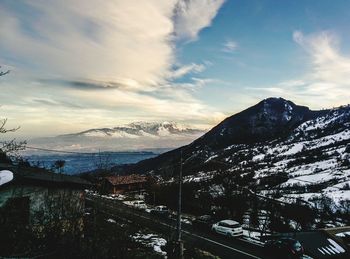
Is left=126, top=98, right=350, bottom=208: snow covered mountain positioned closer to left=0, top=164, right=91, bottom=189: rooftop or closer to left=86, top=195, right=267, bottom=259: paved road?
left=86, top=195, right=267, bottom=259: paved road

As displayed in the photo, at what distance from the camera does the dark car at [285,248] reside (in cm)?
2383

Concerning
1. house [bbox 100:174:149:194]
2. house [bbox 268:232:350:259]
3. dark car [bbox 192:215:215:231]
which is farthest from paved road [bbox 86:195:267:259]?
house [bbox 100:174:149:194]

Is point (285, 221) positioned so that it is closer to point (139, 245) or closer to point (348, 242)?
point (348, 242)

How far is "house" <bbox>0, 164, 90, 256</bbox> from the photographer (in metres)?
11.9

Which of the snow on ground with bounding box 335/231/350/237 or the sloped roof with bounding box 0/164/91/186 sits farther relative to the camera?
the snow on ground with bounding box 335/231/350/237

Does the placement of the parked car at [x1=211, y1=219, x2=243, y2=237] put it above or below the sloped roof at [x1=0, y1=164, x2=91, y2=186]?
below

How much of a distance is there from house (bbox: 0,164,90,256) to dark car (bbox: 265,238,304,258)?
549 inches

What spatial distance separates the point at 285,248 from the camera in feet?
80.1

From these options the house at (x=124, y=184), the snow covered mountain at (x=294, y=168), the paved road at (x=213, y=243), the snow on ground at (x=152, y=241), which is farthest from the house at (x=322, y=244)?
the house at (x=124, y=184)

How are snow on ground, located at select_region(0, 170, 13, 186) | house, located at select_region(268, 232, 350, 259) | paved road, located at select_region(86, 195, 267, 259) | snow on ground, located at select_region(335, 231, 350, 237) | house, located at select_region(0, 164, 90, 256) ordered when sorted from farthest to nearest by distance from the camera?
1. paved road, located at select_region(86, 195, 267, 259)
2. snow on ground, located at select_region(335, 231, 350, 237)
3. house, located at select_region(268, 232, 350, 259)
4. house, located at select_region(0, 164, 90, 256)
5. snow on ground, located at select_region(0, 170, 13, 186)

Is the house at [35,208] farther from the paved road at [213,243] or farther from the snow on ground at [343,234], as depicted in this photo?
the snow on ground at [343,234]

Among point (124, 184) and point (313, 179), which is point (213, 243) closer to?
point (124, 184)

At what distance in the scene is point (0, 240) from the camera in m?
11.4

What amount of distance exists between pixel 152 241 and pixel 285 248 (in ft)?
35.5
